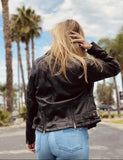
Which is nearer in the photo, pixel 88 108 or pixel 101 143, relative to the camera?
pixel 88 108

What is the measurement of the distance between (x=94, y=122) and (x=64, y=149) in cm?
31

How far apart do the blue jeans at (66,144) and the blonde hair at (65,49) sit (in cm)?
39

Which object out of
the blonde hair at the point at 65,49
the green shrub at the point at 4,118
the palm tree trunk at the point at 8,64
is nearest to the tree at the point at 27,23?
the palm tree trunk at the point at 8,64

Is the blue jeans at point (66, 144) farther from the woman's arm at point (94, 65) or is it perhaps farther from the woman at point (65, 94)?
the woman's arm at point (94, 65)

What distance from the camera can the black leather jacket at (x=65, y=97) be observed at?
1.97m

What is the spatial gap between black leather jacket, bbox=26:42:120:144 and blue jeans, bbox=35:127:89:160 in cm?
4

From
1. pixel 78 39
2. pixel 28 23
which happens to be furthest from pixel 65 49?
pixel 28 23

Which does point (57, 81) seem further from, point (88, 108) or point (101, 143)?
point (101, 143)

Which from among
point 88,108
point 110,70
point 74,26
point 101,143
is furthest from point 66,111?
point 101,143

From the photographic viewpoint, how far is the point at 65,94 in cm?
199

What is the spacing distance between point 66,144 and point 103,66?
65 cm

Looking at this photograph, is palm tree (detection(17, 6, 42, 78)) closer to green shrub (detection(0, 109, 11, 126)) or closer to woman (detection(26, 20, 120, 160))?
green shrub (detection(0, 109, 11, 126))

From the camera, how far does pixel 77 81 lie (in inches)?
79.6

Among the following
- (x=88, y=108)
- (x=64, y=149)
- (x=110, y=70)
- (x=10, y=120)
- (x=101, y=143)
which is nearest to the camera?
(x=64, y=149)
